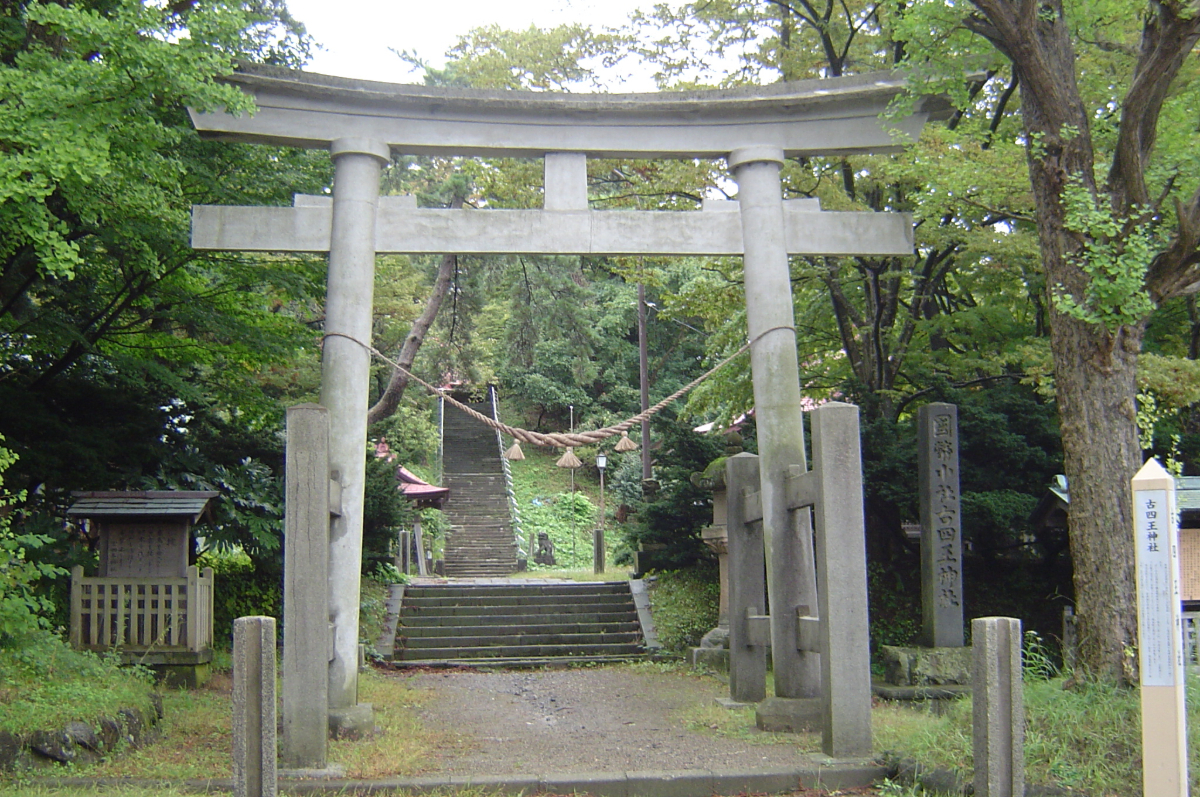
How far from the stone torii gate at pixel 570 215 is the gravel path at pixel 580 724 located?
1.10m

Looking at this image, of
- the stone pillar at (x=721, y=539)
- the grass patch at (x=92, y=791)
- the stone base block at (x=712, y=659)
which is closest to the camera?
the grass patch at (x=92, y=791)

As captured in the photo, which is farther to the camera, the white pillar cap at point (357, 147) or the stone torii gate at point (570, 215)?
the white pillar cap at point (357, 147)

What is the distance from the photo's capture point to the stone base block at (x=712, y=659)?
490 inches

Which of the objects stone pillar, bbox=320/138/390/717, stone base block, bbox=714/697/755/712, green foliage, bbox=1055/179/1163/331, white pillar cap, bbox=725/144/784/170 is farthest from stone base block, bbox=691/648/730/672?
green foliage, bbox=1055/179/1163/331

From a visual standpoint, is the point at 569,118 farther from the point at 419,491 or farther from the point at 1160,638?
the point at 419,491

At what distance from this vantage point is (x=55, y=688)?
7234 millimetres

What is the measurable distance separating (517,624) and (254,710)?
1112cm

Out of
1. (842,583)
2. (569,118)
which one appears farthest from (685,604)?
(569,118)

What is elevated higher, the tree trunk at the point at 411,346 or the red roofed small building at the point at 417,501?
the tree trunk at the point at 411,346

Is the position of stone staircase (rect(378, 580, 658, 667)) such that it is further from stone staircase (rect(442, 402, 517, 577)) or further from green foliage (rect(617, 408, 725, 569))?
stone staircase (rect(442, 402, 517, 577))

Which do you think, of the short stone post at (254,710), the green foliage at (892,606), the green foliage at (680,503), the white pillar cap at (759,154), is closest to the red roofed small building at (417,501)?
the green foliage at (680,503)

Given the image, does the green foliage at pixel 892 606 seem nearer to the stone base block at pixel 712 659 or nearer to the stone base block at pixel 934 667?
the stone base block at pixel 712 659

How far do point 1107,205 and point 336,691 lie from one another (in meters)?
6.74

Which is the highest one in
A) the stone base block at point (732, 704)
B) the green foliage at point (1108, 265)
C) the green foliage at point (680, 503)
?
the green foliage at point (1108, 265)
